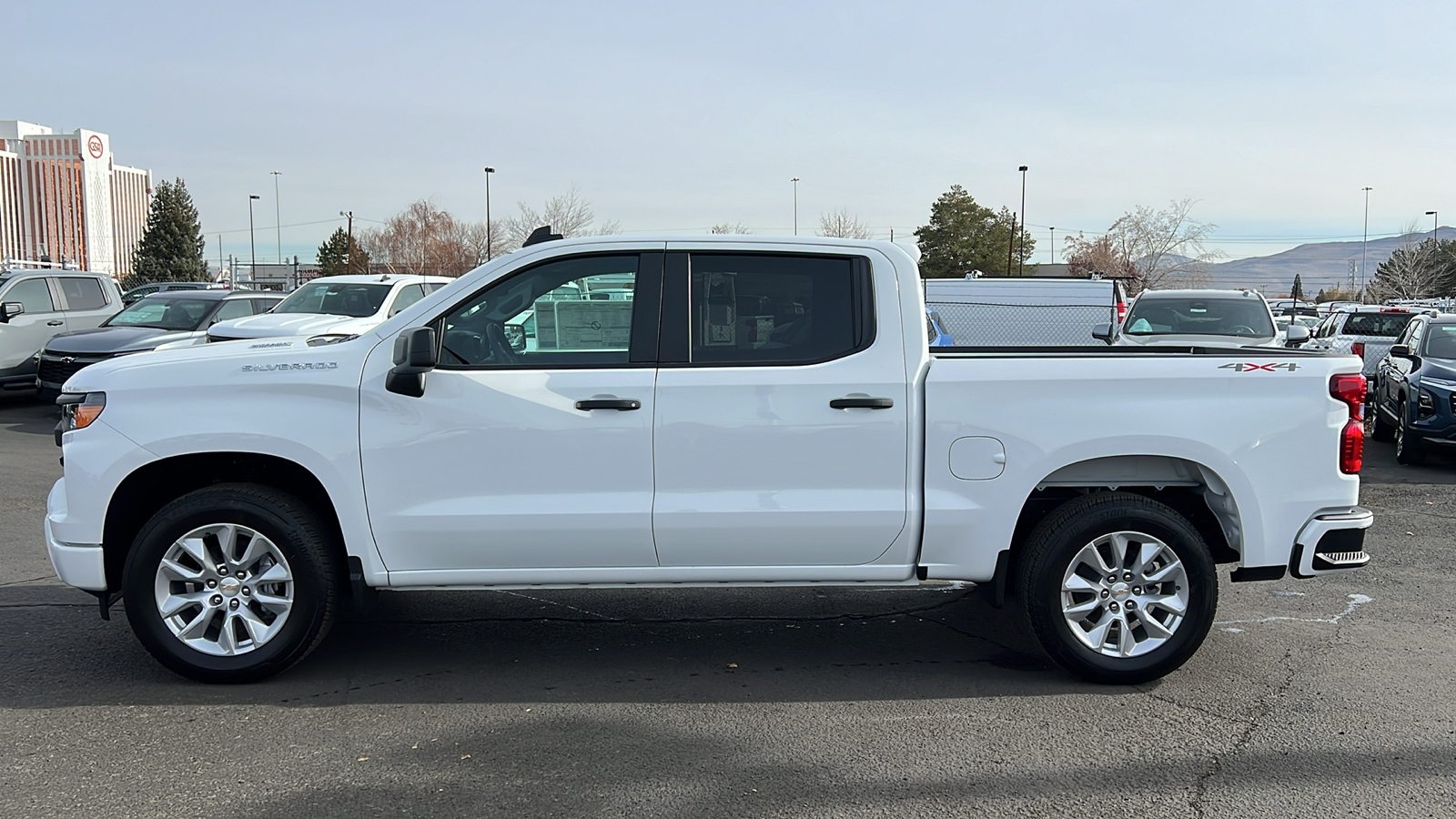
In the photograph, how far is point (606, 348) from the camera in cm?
496

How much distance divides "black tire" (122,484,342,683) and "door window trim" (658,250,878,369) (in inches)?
66.6

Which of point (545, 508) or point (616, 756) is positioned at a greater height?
point (545, 508)

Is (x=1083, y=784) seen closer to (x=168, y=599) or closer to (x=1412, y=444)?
(x=168, y=599)

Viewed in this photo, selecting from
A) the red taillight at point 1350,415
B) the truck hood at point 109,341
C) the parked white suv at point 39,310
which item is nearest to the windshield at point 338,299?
the truck hood at point 109,341

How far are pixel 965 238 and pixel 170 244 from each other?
4971cm

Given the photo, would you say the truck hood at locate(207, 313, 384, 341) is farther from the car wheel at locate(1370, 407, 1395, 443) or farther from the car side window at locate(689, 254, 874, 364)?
the car wheel at locate(1370, 407, 1395, 443)

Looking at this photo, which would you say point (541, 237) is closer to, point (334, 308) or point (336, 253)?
point (334, 308)

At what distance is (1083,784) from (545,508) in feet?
7.68

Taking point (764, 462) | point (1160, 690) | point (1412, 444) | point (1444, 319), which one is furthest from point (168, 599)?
point (1444, 319)

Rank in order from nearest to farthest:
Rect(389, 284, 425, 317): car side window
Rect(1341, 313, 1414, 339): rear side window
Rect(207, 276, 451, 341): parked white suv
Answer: Rect(207, 276, 451, 341): parked white suv < Rect(389, 284, 425, 317): car side window < Rect(1341, 313, 1414, 339): rear side window

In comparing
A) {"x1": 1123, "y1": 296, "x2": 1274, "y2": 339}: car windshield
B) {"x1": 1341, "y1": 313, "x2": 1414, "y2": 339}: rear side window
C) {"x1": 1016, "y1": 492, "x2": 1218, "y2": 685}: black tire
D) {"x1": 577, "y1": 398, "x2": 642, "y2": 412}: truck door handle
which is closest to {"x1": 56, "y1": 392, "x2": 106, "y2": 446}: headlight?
{"x1": 577, "y1": 398, "x2": 642, "y2": 412}: truck door handle

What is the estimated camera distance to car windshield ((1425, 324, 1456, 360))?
40.1 feet

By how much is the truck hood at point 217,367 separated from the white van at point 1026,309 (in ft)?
41.6

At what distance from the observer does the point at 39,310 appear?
52.1 ft
